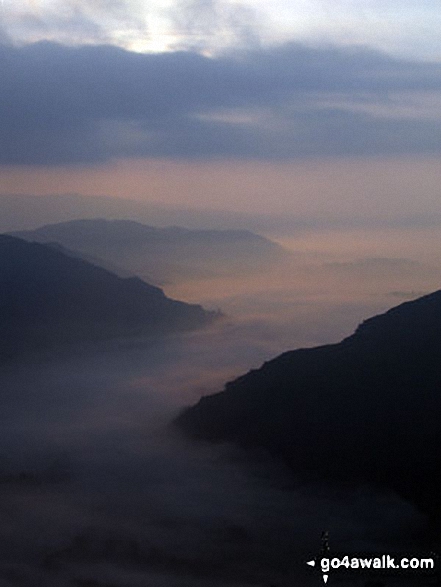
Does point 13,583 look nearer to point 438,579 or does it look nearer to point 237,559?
point 237,559

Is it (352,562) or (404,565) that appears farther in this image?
(404,565)

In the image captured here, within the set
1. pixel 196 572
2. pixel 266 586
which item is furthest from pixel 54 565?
pixel 266 586

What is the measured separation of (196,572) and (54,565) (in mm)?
33009

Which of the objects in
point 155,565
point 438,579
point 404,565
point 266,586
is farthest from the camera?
point 155,565

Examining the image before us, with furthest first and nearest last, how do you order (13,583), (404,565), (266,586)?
(13,583), (266,586), (404,565)

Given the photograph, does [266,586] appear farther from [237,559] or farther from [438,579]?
[438,579]

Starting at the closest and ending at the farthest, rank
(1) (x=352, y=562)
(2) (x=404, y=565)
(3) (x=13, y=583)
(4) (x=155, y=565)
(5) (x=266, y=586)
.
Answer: (1) (x=352, y=562)
(2) (x=404, y=565)
(5) (x=266, y=586)
(3) (x=13, y=583)
(4) (x=155, y=565)

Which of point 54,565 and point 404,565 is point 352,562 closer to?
point 404,565

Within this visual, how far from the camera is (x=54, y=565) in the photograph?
641ft

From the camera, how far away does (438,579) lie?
13750cm

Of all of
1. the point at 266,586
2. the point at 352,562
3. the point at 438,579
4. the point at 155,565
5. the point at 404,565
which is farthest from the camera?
the point at 155,565

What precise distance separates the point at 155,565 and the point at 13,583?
30255 millimetres

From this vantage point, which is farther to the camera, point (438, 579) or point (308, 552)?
point (308, 552)

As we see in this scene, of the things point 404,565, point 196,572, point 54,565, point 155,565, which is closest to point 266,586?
point 196,572
